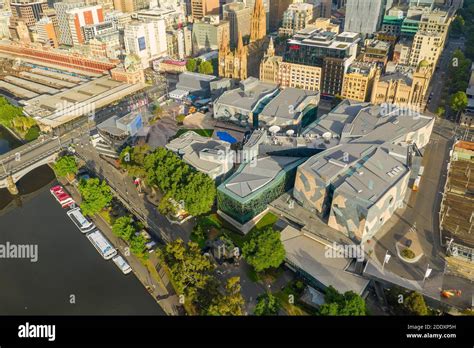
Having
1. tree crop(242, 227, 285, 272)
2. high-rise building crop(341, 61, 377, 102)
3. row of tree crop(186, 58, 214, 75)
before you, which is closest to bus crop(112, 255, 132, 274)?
tree crop(242, 227, 285, 272)

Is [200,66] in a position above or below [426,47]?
below

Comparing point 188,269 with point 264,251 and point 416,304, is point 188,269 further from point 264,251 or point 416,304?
point 416,304

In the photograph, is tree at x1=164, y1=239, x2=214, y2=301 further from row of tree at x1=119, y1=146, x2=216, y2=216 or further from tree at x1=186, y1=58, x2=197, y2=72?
tree at x1=186, y1=58, x2=197, y2=72

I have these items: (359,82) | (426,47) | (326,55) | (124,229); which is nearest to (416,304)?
(124,229)

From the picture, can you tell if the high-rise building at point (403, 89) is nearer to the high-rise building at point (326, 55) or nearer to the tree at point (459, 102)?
the tree at point (459, 102)

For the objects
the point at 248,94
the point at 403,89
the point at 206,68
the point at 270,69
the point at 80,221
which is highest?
the point at 270,69

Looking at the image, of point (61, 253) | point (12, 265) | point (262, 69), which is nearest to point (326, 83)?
point (262, 69)

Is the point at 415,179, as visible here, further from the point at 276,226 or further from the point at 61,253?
the point at 61,253

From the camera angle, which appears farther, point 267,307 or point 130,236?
point 130,236
